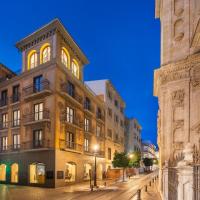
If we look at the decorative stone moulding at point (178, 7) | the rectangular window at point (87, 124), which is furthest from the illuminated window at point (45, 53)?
the decorative stone moulding at point (178, 7)

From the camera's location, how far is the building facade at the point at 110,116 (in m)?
50.5

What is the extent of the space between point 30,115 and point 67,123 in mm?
4365

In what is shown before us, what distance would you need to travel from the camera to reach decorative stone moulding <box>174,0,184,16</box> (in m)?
16.9

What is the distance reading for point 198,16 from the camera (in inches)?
626

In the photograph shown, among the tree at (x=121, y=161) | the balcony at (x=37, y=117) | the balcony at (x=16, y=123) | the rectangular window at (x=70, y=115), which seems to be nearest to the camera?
the balcony at (x=37, y=117)

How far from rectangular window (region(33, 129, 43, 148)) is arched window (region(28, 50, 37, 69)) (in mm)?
8453

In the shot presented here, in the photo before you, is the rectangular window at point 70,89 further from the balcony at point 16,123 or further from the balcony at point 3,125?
the balcony at point 3,125

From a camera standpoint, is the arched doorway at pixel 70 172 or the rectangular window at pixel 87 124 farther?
the rectangular window at pixel 87 124

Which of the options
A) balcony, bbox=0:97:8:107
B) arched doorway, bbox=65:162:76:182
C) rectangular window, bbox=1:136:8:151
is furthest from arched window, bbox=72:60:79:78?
rectangular window, bbox=1:136:8:151

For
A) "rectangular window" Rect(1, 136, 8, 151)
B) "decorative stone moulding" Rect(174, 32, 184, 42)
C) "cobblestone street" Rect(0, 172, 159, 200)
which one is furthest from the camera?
"rectangular window" Rect(1, 136, 8, 151)

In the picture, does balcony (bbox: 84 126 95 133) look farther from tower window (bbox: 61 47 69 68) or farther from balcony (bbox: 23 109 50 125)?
tower window (bbox: 61 47 69 68)

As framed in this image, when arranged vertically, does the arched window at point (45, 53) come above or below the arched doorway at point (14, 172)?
above

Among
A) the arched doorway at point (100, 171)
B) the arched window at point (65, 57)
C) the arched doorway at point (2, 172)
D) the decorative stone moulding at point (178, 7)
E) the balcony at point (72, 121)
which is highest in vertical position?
the arched window at point (65, 57)

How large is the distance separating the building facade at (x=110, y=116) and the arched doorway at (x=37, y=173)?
64.4 ft
